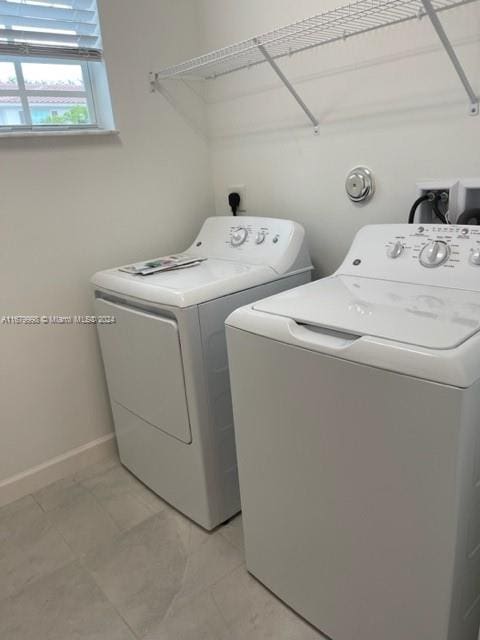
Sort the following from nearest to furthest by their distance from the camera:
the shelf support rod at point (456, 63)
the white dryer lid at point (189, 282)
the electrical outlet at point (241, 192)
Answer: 1. the shelf support rod at point (456, 63)
2. the white dryer lid at point (189, 282)
3. the electrical outlet at point (241, 192)

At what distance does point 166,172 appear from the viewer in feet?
7.08

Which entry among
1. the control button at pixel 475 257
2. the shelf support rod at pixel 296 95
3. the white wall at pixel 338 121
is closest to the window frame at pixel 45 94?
the white wall at pixel 338 121

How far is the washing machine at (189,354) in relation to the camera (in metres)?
1.54

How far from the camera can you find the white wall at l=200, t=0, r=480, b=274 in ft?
4.74

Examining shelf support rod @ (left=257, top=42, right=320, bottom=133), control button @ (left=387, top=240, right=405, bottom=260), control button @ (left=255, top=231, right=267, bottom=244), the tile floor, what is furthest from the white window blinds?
the tile floor

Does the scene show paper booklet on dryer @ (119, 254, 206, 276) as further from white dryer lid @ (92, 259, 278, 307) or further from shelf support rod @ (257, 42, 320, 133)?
shelf support rod @ (257, 42, 320, 133)

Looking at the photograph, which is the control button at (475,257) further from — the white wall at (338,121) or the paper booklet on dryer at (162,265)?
the paper booklet on dryer at (162,265)

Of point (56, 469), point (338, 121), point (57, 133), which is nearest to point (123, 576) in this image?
point (56, 469)

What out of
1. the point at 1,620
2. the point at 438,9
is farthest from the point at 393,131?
the point at 1,620

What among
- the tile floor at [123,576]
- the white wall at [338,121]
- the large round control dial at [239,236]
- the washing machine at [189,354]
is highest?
the white wall at [338,121]

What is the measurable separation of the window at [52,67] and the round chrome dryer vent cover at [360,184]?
0.99 meters

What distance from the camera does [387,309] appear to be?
3.77 feet

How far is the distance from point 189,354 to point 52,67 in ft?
4.26

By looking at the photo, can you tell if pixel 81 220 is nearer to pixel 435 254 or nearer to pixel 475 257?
Result: pixel 435 254
